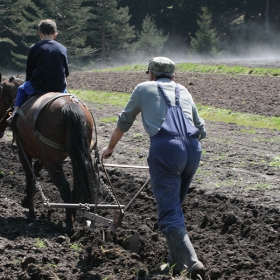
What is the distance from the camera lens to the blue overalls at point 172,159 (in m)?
5.65

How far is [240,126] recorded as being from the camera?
14789 millimetres

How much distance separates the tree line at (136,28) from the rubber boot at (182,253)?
137ft

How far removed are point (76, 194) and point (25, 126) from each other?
3.79 feet

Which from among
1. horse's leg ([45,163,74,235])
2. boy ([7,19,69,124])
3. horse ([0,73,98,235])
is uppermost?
boy ([7,19,69,124])

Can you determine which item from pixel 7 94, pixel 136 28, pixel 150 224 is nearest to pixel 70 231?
pixel 150 224

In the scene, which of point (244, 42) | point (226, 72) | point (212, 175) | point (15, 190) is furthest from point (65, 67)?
point (244, 42)

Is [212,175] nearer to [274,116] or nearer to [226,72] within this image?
[274,116]

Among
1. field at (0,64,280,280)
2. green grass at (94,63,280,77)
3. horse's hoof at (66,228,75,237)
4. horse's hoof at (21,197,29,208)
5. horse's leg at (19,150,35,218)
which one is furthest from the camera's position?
green grass at (94,63,280,77)

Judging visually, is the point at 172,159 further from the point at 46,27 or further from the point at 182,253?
the point at 46,27

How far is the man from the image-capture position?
5656mm

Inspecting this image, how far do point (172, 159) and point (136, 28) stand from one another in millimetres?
54284

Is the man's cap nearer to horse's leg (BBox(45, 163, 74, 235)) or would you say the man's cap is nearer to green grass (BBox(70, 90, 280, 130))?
horse's leg (BBox(45, 163, 74, 235))

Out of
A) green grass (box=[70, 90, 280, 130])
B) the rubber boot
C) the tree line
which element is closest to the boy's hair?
the rubber boot

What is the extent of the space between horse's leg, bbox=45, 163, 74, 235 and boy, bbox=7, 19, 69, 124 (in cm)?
97
